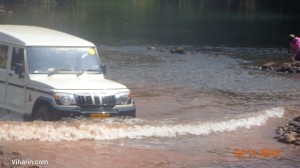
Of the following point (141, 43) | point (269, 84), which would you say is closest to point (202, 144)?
point (269, 84)

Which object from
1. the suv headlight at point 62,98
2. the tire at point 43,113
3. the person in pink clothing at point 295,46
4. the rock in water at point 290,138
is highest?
the suv headlight at point 62,98

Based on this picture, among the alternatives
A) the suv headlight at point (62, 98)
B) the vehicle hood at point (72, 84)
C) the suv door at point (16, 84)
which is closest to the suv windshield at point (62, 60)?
the suv door at point (16, 84)

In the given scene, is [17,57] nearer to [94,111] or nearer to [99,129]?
[94,111]

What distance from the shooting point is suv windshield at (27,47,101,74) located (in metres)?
13.3

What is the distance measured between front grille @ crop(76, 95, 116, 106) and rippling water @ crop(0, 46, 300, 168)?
33 cm

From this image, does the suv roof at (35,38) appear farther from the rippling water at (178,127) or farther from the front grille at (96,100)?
the front grille at (96,100)

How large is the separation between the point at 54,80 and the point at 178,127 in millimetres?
3069

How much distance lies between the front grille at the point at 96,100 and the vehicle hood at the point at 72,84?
19cm

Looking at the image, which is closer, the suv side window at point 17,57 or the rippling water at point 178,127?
the rippling water at point 178,127

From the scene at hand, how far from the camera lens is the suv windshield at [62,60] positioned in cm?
1330

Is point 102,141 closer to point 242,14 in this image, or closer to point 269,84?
point 269,84

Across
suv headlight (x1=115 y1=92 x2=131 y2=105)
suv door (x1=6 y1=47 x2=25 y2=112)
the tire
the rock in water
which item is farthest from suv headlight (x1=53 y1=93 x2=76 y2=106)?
the rock in water

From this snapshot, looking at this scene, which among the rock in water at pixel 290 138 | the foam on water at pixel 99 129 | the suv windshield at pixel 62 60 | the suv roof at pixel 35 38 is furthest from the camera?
the rock in water at pixel 290 138

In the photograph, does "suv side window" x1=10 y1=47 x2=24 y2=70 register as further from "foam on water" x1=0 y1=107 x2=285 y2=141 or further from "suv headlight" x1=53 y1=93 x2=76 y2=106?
"suv headlight" x1=53 y1=93 x2=76 y2=106
